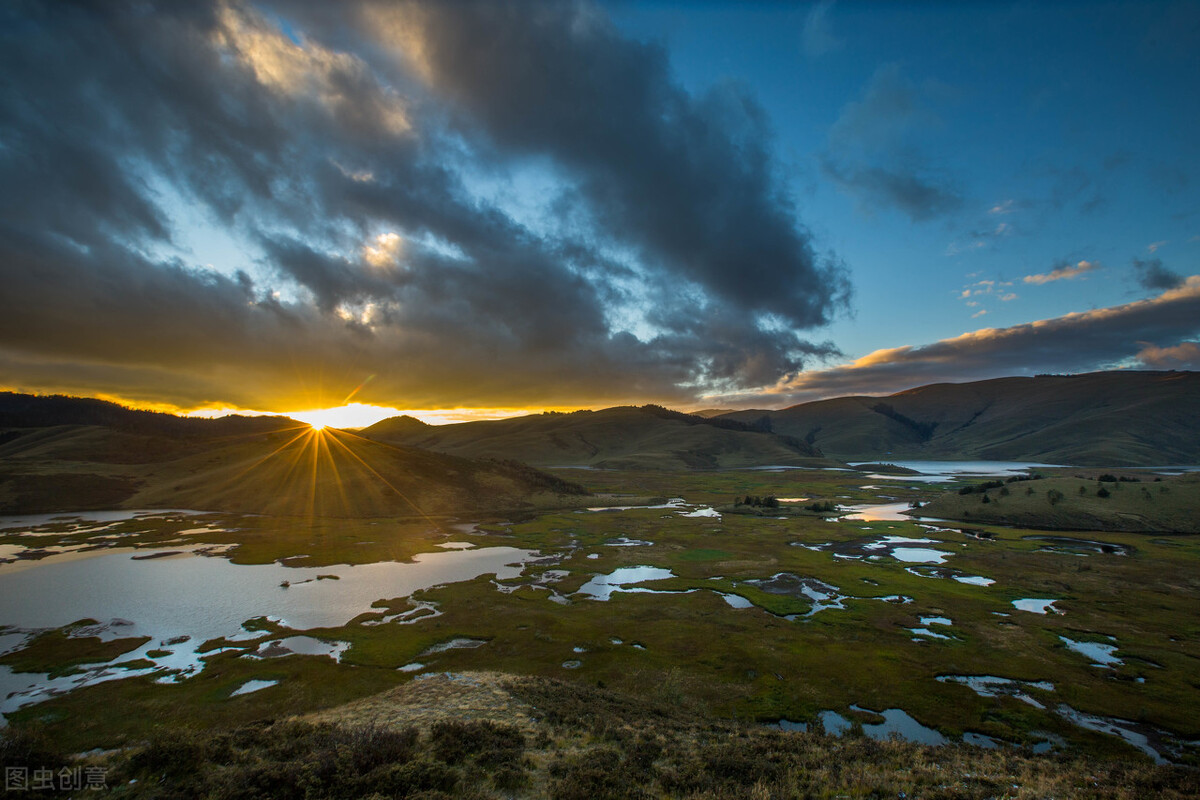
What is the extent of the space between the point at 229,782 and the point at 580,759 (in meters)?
11.7

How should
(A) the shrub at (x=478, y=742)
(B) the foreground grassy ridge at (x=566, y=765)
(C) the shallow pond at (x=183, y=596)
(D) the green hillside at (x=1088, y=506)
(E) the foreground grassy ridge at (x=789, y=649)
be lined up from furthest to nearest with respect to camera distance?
(D) the green hillside at (x=1088, y=506) → (C) the shallow pond at (x=183, y=596) → (E) the foreground grassy ridge at (x=789, y=649) → (A) the shrub at (x=478, y=742) → (B) the foreground grassy ridge at (x=566, y=765)

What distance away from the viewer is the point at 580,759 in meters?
19.0

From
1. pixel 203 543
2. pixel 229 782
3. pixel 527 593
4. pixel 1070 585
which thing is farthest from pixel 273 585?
pixel 1070 585

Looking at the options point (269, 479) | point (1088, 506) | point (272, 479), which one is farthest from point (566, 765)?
point (269, 479)

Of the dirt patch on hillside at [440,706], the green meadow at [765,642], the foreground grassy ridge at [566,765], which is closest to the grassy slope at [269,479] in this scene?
the green meadow at [765,642]

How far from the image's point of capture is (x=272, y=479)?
429 ft

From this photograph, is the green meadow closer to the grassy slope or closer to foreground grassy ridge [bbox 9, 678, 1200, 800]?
foreground grassy ridge [bbox 9, 678, 1200, 800]

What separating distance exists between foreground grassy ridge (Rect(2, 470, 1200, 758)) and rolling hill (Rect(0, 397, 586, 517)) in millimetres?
52067

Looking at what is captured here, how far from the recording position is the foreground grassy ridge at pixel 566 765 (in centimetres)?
1522

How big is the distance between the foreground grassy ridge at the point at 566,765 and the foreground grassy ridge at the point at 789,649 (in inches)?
295

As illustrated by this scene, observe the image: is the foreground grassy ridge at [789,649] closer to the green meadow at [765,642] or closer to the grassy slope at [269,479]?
the green meadow at [765,642]

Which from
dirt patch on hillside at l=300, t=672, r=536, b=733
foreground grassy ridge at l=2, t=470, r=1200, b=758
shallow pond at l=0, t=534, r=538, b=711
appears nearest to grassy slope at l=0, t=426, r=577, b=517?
shallow pond at l=0, t=534, r=538, b=711

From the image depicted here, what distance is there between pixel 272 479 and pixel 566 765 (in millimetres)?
143293

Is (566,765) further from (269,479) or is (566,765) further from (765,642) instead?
(269,479)
